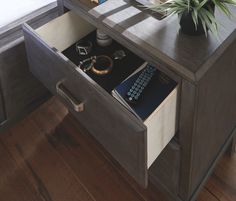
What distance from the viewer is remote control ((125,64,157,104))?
0.86m

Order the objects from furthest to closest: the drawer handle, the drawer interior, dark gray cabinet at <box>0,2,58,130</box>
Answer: dark gray cabinet at <box>0,2,58,130</box> → the drawer interior → the drawer handle

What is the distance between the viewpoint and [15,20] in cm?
109

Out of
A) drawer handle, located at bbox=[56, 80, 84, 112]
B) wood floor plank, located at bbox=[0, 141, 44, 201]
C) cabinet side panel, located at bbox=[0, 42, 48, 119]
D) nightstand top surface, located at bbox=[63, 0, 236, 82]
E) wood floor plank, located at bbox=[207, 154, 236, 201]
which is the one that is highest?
nightstand top surface, located at bbox=[63, 0, 236, 82]

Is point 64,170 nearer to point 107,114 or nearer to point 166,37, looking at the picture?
point 107,114

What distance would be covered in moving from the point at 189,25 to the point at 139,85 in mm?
183

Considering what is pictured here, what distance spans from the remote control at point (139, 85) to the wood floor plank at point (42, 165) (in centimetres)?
39

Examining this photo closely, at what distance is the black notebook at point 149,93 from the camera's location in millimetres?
844

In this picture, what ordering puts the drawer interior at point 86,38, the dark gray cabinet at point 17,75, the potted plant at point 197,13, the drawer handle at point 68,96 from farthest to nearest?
the dark gray cabinet at point 17,75 → the drawer interior at point 86,38 → the drawer handle at point 68,96 → the potted plant at point 197,13

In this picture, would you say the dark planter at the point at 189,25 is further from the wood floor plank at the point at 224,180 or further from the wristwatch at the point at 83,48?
the wood floor plank at the point at 224,180

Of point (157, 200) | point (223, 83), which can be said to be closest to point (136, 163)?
point (223, 83)

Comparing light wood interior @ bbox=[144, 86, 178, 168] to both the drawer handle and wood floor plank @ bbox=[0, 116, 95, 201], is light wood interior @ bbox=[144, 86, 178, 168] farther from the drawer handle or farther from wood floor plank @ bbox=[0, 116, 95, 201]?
wood floor plank @ bbox=[0, 116, 95, 201]

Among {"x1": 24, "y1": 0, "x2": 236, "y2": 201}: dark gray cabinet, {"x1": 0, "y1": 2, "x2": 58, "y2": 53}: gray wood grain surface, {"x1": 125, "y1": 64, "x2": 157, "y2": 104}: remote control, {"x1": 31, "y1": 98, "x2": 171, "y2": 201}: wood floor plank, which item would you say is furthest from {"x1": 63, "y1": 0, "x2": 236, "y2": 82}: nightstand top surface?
{"x1": 31, "y1": 98, "x2": 171, "y2": 201}: wood floor plank

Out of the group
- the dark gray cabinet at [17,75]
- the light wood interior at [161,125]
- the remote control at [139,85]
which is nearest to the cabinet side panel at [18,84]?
the dark gray cabinet at [17,75]

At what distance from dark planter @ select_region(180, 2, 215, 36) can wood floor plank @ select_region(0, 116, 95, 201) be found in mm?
560
